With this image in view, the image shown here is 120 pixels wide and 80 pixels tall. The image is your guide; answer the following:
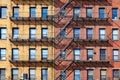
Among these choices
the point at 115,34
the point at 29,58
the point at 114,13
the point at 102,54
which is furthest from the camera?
the point at 114,13

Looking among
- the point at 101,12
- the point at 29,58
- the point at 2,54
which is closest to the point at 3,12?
the point at 2,54

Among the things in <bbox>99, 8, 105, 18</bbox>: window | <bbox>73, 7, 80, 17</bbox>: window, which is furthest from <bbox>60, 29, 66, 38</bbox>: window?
<bbox>99, 8, 105, 18</bbox>: window

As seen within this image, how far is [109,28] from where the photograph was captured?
67.6m

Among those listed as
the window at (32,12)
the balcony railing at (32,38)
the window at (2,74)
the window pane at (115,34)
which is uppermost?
the window at (32,12)

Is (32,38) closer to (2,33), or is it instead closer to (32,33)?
(32,33)

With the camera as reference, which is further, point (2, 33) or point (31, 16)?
point (31, 16)

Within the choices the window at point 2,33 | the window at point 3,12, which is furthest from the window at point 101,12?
the window at point 2,33

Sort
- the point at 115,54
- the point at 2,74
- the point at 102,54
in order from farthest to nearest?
1. the point at 102,54
2. the point at 115,54
3. the point at 2,74

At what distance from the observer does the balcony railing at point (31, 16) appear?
66812 mm

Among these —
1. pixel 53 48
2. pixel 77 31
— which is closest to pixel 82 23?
pixel 77 31

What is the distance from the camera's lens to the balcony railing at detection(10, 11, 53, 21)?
2630 inches

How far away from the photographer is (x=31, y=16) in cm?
6756

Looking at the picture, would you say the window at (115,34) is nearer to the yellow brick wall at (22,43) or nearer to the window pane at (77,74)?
the window pane at (77,74)

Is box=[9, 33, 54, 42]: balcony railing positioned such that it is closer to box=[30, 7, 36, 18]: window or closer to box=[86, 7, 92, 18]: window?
box=[30, 7, 36, 18]: window
